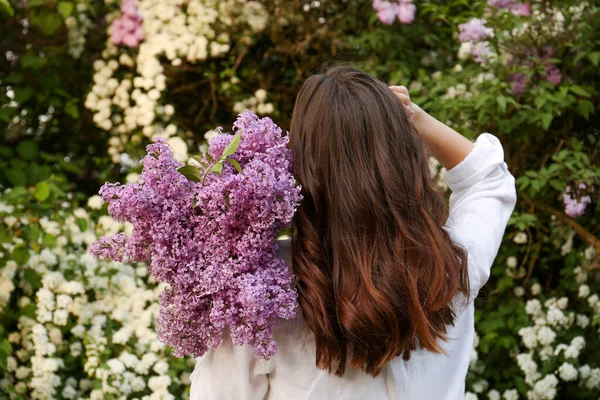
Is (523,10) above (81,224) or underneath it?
above

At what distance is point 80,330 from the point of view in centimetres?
245

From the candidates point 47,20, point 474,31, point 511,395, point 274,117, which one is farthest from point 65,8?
point 511,395

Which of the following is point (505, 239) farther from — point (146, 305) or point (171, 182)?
point (171, 182)

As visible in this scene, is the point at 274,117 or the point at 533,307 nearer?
the point at 533,307

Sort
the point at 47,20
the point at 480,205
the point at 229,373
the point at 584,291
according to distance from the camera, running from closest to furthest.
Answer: the point at 229,373 → the point at 480,205 → the point at 584,291 → the point at 47,20

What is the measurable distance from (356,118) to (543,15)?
1.90m

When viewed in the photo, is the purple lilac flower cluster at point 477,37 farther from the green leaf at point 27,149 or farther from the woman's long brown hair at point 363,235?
the green leaf at point 27,149

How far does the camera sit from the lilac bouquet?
1007 millimetres

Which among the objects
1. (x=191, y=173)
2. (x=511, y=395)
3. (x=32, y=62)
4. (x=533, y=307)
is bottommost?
(x=511, y=395)

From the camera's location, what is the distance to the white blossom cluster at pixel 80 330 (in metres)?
2.35

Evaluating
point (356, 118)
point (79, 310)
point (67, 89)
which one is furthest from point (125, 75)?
point (356, 118)

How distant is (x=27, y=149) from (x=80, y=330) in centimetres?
100

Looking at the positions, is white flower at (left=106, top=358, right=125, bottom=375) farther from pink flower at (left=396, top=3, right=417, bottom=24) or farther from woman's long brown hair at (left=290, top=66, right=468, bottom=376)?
pink flower at (left=396, top=3, right=417, bottom=24)

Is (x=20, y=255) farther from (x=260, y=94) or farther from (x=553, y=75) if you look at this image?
(x=553, y=75)
